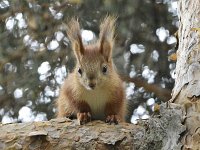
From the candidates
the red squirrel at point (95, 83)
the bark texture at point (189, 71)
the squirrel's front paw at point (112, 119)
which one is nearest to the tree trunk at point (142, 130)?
the bark texture at point (189, 71)

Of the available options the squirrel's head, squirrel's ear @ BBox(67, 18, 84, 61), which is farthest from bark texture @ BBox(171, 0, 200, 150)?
squirrel's ear @ BBox(67, 18, 84, 61)

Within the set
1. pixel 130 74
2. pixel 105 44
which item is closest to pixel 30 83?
pixel 130 74

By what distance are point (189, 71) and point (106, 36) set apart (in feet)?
2.63

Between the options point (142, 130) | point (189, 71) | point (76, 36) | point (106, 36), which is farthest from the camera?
point (106, 36)

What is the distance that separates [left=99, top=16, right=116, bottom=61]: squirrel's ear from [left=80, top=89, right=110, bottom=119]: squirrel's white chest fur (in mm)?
249

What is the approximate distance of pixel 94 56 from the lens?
3025 millimetres

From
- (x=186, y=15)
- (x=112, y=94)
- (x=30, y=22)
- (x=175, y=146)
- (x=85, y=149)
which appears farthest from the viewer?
(x=30, y=22)

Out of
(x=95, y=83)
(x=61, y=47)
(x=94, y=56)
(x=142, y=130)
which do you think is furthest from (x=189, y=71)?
(x=61, y=47)

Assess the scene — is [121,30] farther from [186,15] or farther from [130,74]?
[186,15]

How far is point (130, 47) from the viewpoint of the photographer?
4.70 m

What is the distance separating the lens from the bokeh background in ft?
14.4

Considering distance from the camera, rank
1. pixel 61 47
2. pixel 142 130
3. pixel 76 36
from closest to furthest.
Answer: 1. pixel 142 130
2. pixel 76 36
3. pixel 61 47

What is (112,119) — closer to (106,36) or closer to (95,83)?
(95,83)

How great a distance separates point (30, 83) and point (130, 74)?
843 mm
